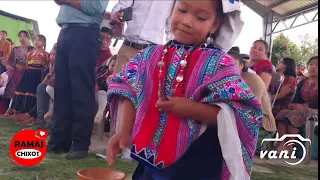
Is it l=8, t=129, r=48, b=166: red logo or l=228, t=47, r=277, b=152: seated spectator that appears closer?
l=8, t=129, r=48, b=166: red logo

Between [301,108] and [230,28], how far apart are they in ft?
11.3

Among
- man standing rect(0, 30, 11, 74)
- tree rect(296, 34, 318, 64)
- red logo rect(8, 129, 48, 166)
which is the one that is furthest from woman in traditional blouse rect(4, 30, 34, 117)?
tree rect(296, 34, 318, 64)

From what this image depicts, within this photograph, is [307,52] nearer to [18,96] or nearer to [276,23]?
[276,23]

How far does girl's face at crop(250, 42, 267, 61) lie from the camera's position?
4.41 metres

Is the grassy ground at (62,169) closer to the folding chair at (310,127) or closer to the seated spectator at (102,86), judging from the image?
the folding chair at (310,127)

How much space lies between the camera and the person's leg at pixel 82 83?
274 cm

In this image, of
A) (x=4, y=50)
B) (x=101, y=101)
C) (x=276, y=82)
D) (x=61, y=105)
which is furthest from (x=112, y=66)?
(x=4, y=50)

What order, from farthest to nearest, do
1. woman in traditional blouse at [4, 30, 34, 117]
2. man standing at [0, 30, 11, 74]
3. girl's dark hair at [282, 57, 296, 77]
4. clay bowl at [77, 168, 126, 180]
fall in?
man standing at [0, 30, 11, 74]
woman in traditional blouse at [4, 30, 34, 117]
girl's dark hair at [282, 57, 296, 77]
clay bowl at [77, 168, 126, 180]

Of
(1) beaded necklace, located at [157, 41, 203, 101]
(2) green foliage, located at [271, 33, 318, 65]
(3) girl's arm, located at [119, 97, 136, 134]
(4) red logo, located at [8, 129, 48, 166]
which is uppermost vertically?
(2) green foliage, located at [271, 33, 318, 65]

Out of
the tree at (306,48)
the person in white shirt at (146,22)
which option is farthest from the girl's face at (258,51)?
the tree at (306,48)

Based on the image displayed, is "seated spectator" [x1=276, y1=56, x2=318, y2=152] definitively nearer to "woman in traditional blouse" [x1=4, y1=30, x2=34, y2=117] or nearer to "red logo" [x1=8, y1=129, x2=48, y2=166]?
"red logo" [x1=8, y1=129, x2=48, y2=166]

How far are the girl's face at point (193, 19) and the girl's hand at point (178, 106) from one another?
0.18 m

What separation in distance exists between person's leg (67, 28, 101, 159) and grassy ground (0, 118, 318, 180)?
13cm

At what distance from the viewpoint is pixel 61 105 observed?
2941 mm
